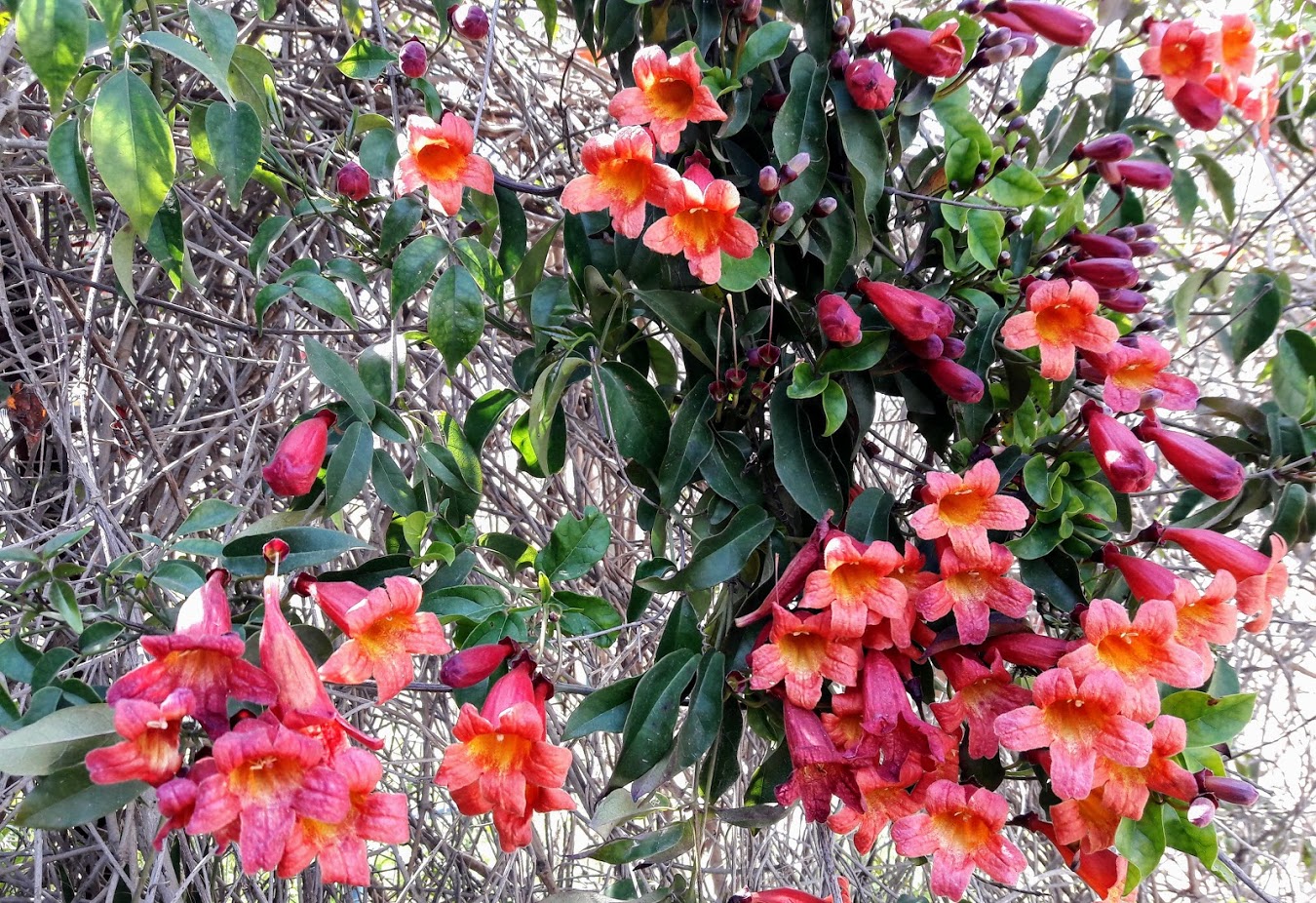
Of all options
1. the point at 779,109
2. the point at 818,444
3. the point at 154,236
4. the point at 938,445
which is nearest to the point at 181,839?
the point at 154,236

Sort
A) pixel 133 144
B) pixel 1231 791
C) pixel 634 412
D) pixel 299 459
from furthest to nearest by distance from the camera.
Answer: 1. pixel 634 412
2. pixel 299 459
3. pixel 1231 791
4. pixel 133 144

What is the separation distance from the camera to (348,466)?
3.69 feet

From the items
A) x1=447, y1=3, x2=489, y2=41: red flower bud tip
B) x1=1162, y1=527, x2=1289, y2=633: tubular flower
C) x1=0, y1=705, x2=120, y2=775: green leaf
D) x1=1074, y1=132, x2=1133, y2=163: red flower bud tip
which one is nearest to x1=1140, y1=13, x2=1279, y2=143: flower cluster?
x1=1074, y1=132, x2=1133, y2=163: red flower bud tip

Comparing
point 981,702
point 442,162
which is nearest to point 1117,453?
point 981,702

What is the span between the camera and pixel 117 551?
57.6 inches

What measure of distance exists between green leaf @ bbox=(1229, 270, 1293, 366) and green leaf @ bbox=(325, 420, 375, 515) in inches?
49.1

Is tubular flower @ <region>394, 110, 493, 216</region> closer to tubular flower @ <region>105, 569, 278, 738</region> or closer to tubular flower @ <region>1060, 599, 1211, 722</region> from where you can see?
tubular flower @ <region>105, 569, 278, 738</region>

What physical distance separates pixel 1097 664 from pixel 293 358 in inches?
71.7

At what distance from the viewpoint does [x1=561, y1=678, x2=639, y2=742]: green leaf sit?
1.16m

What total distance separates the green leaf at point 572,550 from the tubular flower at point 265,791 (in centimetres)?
48

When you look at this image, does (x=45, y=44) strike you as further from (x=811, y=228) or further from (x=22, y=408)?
(x=22, y=408)

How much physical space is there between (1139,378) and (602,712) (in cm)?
80

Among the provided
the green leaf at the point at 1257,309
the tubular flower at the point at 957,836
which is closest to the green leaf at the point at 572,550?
the tubular flower at the point at 957,836

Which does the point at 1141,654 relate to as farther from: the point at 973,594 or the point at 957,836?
the point at 957,836
